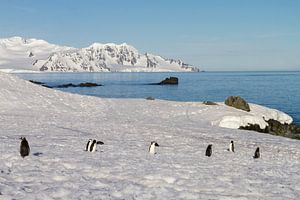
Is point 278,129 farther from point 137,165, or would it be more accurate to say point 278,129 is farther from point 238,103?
point 137,165

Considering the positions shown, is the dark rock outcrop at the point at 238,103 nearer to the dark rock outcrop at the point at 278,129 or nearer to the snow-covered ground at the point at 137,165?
the dark rock outcrop at the point at 278,129

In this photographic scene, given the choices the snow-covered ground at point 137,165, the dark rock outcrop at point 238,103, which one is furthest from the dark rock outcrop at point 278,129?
the snow-covered ground at point 137,165

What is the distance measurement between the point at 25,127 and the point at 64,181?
19.2 meters

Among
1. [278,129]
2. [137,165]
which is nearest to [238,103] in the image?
[278,129]

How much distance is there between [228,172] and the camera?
64.4ft

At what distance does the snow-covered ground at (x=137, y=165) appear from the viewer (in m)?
15.1

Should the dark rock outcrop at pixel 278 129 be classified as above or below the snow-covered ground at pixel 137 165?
below

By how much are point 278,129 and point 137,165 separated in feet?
131

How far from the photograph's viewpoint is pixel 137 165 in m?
20.2

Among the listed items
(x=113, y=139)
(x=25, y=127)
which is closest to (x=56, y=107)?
(x=25, y=127)

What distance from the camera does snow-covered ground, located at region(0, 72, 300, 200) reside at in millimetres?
15117

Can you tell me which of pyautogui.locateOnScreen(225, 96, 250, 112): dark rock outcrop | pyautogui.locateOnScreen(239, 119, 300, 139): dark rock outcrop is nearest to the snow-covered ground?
pyautogui.locateOnScreen(239, 119, 300, 139): dark rock outcrop

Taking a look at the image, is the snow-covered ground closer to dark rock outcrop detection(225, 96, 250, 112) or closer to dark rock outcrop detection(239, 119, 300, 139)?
dark rock outcrop detection(239, 119, 300, 139)

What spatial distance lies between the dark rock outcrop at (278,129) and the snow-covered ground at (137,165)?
13147 mm
